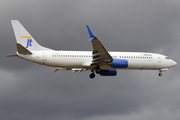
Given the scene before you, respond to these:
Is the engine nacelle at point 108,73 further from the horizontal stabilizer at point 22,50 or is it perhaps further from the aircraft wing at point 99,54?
the horizontal stabilizer at point 22,50

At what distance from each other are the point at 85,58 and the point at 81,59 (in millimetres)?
651

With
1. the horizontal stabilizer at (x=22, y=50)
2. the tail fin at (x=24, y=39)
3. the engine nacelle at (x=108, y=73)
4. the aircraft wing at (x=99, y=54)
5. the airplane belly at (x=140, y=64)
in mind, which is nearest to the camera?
the aircraft wing at (x=99, y=54)

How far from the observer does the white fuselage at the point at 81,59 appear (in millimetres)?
47569

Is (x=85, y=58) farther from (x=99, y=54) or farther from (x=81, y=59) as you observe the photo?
(x=99, y=54)

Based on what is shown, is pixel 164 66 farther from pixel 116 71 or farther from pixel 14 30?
pixel 14 30

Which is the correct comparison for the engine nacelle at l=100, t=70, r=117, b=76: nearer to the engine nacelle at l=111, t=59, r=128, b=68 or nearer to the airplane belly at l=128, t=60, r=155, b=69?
the airplane belly at l=128, t=60, r=155, b=69

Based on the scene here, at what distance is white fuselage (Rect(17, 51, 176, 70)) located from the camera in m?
Answer: 47.6

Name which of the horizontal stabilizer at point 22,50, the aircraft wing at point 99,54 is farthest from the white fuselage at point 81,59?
the aircraft wing at point 99,54

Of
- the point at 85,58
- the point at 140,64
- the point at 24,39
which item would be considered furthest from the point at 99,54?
the point at 24,39

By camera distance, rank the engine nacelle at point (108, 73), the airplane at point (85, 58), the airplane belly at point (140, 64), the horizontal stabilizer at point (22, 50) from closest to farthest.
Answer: the horizontal stabilizer at point (22, 50)
the airplane at point (85, 58)
the airplane belly at point (140, 64)
the engine nacelle at point (108, 73)

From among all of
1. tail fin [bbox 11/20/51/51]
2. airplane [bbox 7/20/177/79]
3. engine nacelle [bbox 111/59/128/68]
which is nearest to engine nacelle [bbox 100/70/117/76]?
airplane [bbox 7/20/177/79]

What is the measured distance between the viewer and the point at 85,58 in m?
48.6

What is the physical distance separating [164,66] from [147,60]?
3.53 m

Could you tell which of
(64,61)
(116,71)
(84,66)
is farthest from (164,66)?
(64,61)
